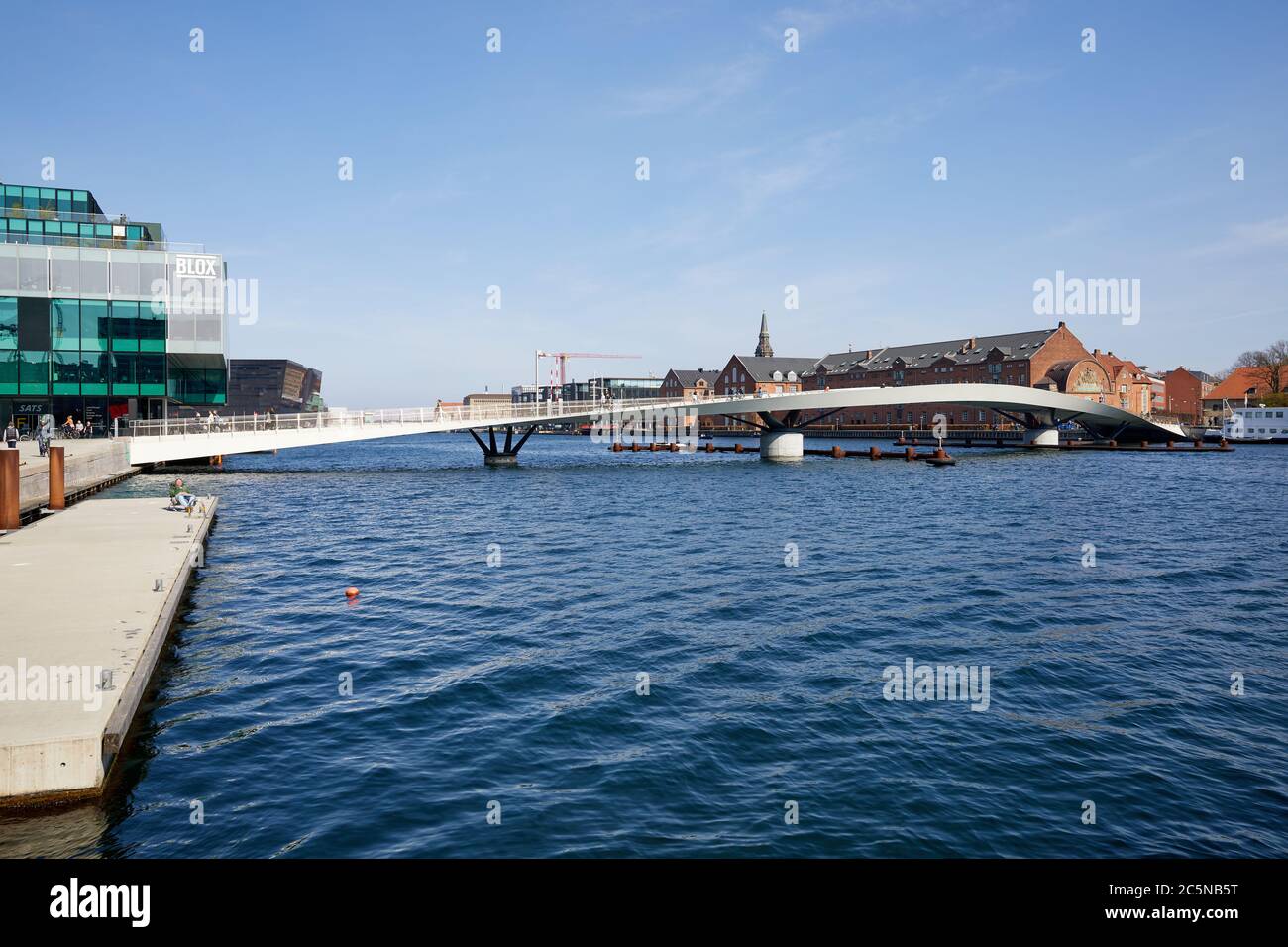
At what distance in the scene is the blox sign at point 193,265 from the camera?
62.2 metres

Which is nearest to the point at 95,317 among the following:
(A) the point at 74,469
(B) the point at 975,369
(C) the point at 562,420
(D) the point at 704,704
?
(A) the point at 74,469

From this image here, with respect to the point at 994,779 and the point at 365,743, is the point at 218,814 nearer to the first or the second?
the point at 365,743

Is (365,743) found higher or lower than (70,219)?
lower

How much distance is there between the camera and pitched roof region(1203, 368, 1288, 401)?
149 meters

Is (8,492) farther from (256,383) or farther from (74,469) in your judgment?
(256,383)

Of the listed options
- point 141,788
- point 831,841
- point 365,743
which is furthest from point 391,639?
point 831,841

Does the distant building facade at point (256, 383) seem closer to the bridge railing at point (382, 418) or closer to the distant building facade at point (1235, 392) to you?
the bridge railing at point (382, 418)

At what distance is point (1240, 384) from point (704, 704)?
17979 centimetres

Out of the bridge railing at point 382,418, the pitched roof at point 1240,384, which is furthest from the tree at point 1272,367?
the bridge railing at point 382,418

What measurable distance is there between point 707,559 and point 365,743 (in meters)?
17.3

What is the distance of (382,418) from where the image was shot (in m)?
64.7

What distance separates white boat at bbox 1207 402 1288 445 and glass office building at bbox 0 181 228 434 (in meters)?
131

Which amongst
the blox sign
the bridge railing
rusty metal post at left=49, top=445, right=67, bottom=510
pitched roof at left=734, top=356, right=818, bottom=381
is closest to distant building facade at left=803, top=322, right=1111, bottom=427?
pitched roof at left=734, top=356, right=818, bottom=381

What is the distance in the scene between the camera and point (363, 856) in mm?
8461
